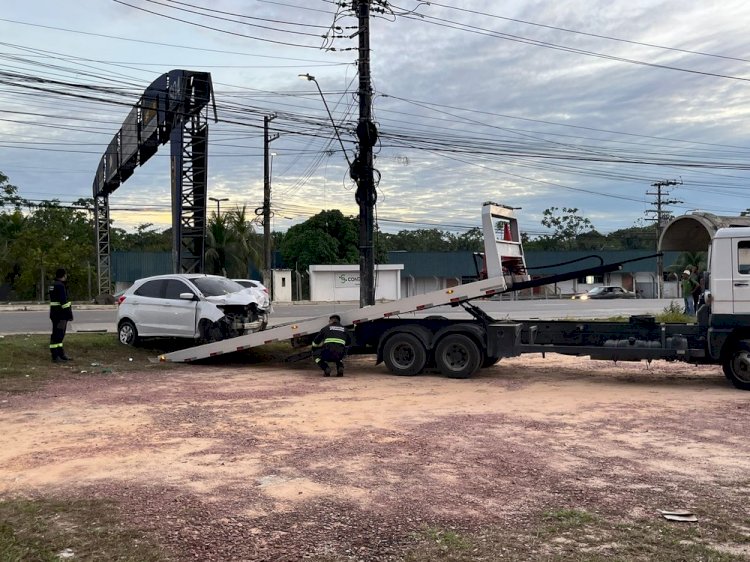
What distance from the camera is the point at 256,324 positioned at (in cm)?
1484

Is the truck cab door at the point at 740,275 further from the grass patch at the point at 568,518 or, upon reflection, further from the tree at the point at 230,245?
the tree at the point at 230,245

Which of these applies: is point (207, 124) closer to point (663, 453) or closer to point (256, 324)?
point (256, 324)

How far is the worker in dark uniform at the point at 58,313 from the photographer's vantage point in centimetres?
1328

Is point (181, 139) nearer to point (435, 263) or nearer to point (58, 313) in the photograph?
point (58, 313)

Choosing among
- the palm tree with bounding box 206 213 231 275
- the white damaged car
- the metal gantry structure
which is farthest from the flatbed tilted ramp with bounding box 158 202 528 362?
the palm tree with bounding box 206 213 231 275

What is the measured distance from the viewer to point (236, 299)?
48.0ft

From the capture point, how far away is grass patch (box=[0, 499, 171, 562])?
14.2ft

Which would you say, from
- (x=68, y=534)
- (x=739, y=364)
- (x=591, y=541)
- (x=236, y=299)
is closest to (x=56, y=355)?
(x=236, y=299)

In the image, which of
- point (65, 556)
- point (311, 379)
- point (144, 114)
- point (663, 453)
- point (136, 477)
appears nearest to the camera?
point (65, 556)

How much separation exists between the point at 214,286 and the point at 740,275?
33.0 ft

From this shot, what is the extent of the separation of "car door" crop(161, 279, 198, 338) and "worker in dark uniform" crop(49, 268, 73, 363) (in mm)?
1949

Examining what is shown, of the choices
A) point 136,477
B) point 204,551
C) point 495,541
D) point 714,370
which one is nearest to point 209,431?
point 136,477

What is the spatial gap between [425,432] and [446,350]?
4556mm

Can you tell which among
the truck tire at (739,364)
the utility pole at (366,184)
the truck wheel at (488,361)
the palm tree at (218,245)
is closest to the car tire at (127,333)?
the utility pole at (366,184)
